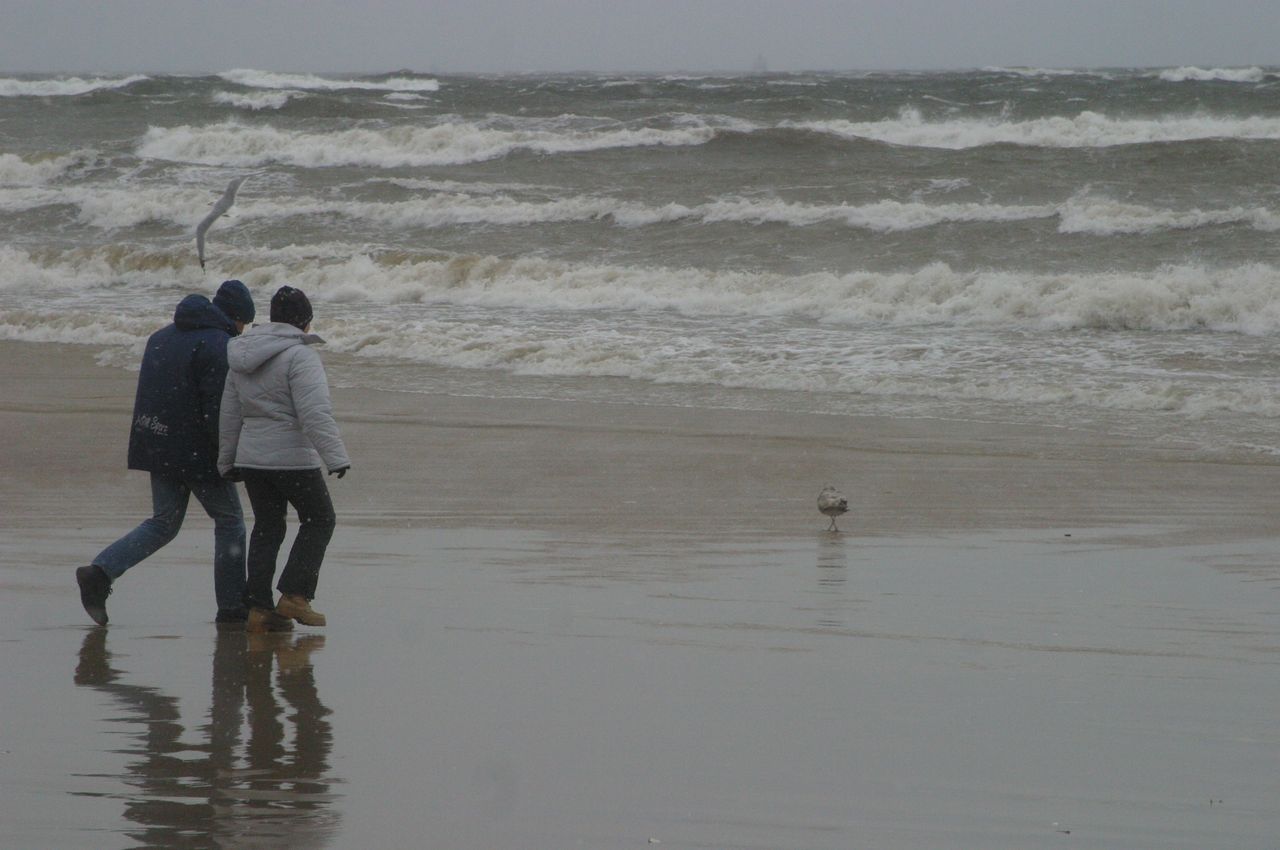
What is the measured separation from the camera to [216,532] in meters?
5.20

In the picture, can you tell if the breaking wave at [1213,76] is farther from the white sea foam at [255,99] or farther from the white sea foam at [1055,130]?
the white sea foam at [255,99]

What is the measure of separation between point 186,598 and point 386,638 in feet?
3.78

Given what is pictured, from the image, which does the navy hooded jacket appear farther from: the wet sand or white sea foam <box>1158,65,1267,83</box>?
white sea foam <box>1158,65,1267,83</box>

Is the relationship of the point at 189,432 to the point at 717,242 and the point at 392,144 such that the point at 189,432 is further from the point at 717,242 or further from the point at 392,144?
the point at 392,144

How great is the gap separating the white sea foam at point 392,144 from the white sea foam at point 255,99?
16.7 ft

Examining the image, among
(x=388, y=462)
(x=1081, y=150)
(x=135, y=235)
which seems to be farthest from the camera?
(x=1081, y=150)

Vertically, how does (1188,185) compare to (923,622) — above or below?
above

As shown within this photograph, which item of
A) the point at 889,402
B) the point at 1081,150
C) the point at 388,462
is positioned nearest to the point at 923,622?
the point at 388,462

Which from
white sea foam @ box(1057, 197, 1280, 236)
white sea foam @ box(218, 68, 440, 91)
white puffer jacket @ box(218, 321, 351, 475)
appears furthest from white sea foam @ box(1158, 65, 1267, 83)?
white puffer jacket @ box(218, 321, 351, 475)

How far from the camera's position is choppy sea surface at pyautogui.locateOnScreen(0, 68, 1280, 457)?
12.6 metres

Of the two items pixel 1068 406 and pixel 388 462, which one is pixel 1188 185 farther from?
pixel 388 462

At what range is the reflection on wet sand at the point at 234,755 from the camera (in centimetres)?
323

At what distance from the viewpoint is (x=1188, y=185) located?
2473cm

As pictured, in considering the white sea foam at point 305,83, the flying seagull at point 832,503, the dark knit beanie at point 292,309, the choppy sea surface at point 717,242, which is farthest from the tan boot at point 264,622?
the white sea foam at point 305,83
